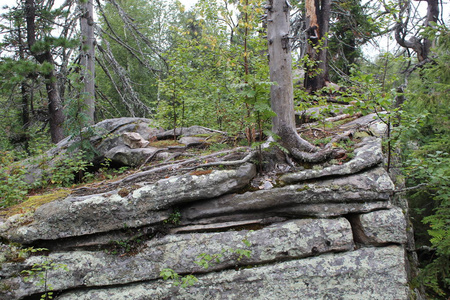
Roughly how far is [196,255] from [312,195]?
1940 millimetres

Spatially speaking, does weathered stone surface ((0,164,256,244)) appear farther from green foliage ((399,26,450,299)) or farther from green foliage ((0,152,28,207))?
green foliage ((399,26,450,299))

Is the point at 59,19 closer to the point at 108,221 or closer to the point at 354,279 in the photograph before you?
the point at 108,221

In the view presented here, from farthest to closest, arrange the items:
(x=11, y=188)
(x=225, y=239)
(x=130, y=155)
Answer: (x=130, y=155)
(x=11, y=188)
(x=225, y=239)

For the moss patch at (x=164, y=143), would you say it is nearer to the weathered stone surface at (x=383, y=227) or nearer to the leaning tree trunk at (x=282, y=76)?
the leaning tree trunk at (x=282, y=76)

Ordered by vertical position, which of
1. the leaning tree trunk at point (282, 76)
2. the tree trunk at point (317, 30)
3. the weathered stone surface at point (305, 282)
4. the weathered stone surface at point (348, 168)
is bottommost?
the weathered stone surface at point (305, 282)

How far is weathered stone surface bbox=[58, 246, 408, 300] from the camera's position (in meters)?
3.76

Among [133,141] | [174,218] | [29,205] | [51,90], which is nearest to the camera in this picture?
[174,218]

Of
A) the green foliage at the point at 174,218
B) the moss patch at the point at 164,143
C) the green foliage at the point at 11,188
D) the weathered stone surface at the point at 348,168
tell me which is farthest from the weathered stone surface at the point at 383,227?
the green foliage at the point at 11,188

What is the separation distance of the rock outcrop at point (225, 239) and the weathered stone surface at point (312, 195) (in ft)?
0.05

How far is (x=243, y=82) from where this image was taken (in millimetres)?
4926

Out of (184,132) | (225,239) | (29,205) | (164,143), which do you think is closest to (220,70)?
(184,132)

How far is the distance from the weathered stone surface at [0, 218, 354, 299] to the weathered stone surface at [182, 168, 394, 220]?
0.34 metres

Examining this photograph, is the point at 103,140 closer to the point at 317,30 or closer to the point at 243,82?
the point at 243,82

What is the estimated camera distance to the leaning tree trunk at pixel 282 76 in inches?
188
